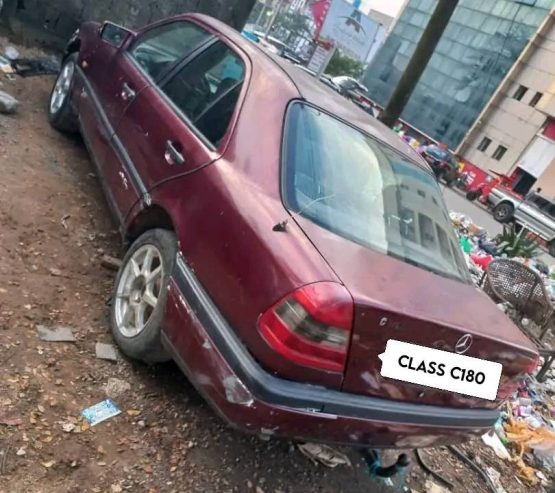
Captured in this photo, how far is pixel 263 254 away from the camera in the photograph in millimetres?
1903

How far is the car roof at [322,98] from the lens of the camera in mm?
2703

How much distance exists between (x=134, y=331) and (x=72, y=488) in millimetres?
802

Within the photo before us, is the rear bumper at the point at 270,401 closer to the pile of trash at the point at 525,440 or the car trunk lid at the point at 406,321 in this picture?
the car trunk lid at the point at 406,321

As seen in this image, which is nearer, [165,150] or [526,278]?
[165,150]

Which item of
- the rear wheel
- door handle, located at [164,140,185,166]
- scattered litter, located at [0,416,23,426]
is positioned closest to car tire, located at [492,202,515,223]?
the rear wheel

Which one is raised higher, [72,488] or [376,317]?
[376,317]

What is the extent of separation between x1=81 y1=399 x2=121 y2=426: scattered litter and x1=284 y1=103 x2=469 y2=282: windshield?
1.24 meters

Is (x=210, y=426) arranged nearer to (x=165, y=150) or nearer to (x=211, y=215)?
(x=211, y=215)

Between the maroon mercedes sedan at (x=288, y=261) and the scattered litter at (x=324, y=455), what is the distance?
1.66ft

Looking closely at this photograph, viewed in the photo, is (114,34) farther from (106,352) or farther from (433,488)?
(433,488)

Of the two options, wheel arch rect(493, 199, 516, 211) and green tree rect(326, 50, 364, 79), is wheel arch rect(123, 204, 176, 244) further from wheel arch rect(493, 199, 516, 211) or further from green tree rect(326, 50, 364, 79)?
green tree rect(326, 50, 364, 79)

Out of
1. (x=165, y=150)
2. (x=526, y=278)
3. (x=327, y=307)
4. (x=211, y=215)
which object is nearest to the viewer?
(x=327, y=307)

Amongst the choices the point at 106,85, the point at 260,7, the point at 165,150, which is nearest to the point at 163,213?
the point at 165,150

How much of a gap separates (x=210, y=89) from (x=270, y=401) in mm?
1831
